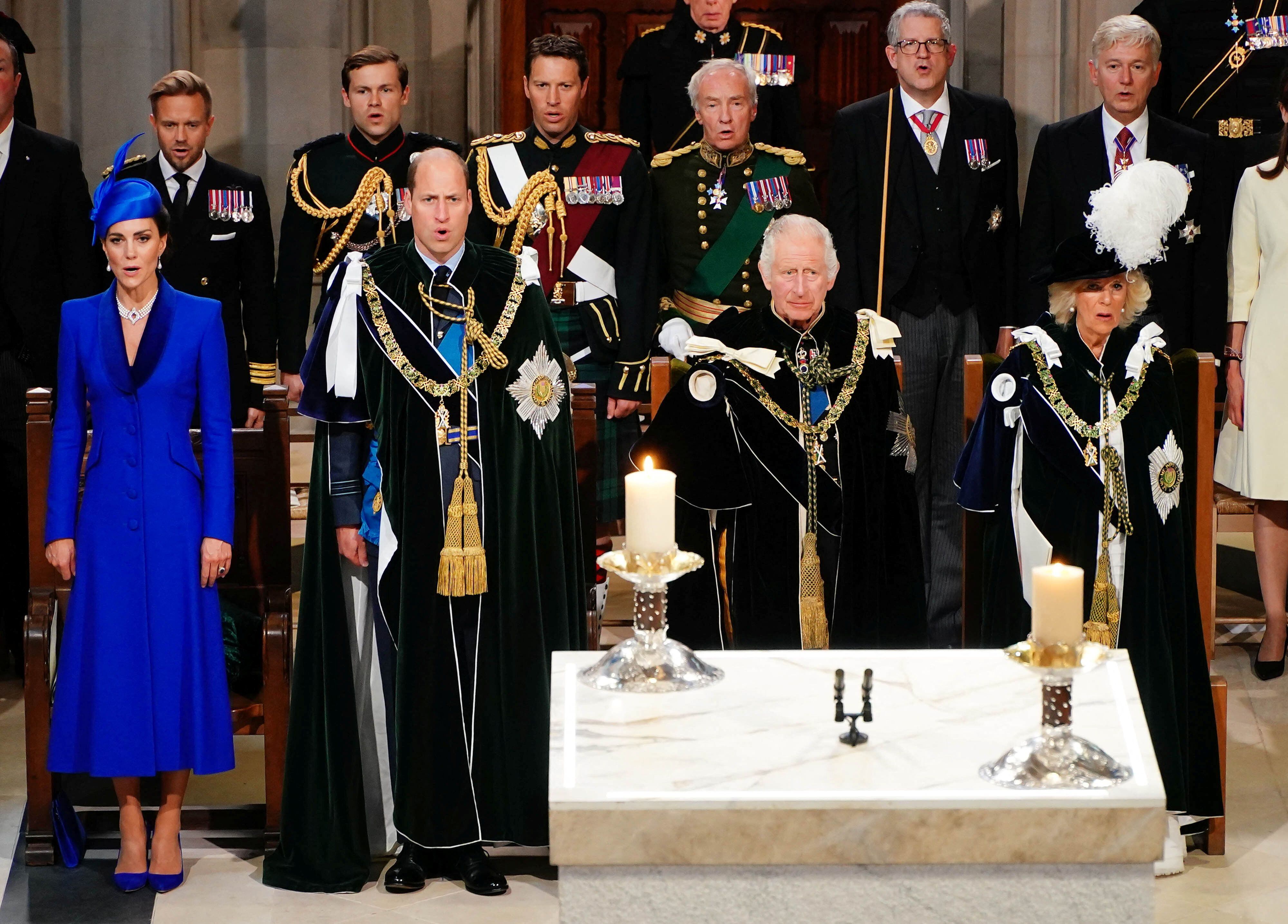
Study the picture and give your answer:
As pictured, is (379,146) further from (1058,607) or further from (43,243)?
(1058,607)

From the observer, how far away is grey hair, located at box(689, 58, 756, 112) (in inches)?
195

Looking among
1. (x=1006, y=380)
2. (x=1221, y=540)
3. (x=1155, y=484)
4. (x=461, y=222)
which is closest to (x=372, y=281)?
(x=461, y=222)

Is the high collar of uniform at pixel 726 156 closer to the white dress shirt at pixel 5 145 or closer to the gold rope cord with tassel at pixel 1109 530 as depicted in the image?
the gold rope cord with tassel at pixel 1109 530

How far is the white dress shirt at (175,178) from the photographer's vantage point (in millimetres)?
5371

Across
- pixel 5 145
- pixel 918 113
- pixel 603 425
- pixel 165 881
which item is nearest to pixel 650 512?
pixel 165 881

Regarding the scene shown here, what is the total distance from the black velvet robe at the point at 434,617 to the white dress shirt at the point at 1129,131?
2.16 m

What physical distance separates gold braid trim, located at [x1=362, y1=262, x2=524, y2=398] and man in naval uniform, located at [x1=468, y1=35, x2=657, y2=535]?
1.09 meters

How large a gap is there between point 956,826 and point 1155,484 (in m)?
2.07

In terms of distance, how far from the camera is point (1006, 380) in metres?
4.02

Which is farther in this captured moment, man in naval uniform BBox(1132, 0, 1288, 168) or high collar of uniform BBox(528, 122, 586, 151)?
man in naval uniform BBox(1132, 0, 1288, 168)

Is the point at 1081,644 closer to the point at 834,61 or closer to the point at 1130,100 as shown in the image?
the point at 1130,100

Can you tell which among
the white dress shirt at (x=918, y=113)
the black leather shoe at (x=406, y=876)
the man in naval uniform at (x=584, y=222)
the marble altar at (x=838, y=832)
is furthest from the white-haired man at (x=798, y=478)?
the marble altar at (x=838, y=832)

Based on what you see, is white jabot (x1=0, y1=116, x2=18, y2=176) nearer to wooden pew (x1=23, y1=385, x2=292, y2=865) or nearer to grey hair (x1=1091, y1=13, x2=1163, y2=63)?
wooden pew (x1=23, y1=385, x2=292, y2=865)

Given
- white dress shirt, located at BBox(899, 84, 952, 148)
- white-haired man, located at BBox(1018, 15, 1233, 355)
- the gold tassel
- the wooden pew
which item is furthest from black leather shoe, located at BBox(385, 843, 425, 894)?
white dress shirt, located at BBox(899, 84, 952, 148)
